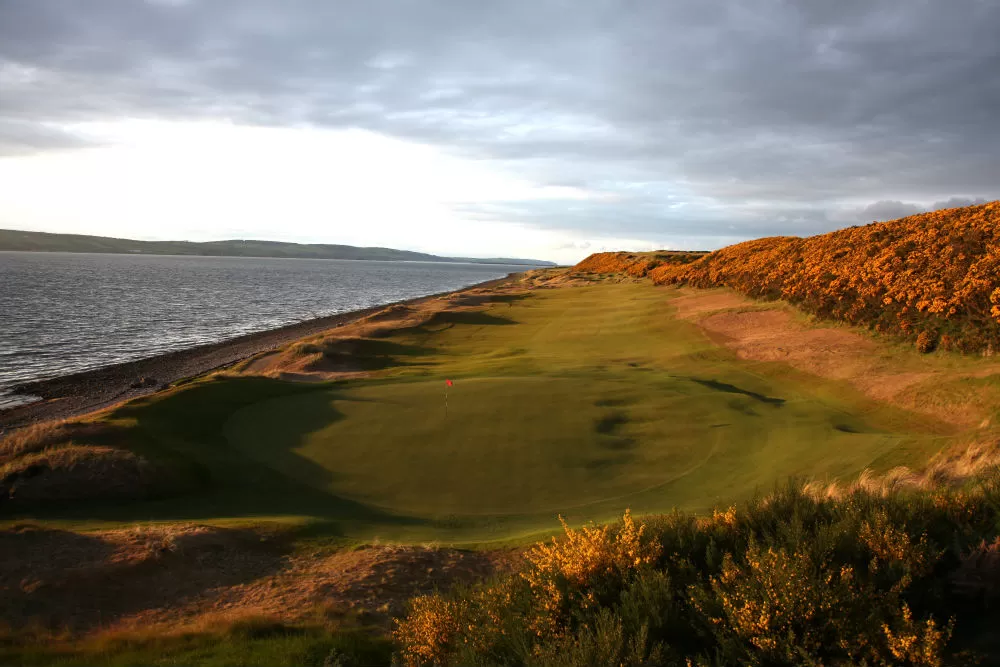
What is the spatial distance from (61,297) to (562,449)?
2906 inches

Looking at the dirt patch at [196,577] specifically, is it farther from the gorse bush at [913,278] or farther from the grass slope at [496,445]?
the gorse bush at [913,278]

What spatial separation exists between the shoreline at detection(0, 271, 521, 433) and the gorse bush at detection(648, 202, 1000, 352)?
27.0 metres

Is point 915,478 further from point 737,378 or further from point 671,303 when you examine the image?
point 671,303

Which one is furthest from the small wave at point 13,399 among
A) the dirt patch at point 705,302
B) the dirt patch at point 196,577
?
the dirt patch at point 705,302

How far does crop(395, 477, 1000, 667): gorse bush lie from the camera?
395 cm

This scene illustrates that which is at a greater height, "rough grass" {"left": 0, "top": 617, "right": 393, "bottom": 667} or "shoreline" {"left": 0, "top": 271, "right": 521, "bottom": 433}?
"rough grass" {"left": 0, "top": 617, "right": 393, "bottom": 667}

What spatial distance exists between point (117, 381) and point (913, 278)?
32.9 m

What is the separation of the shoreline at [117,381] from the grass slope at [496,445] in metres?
11.7

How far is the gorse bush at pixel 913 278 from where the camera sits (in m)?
14.6

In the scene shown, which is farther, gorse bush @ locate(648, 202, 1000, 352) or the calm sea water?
the calm sea water

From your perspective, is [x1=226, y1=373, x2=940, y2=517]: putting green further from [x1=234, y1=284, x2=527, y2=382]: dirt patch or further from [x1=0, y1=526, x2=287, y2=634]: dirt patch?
[x1=234, y1=284, x2=527, y2=382]: dirt patch

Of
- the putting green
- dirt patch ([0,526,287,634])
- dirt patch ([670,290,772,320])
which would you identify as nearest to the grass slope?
the putting green

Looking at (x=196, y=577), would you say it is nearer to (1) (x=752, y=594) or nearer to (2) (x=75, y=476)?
(2) (x=75, y=476)

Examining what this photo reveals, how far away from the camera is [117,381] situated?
2816 cm
